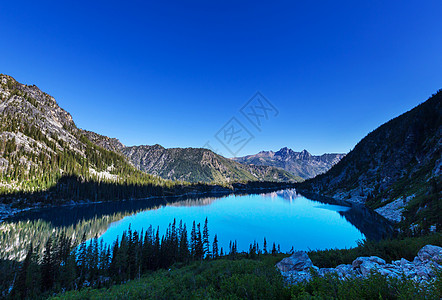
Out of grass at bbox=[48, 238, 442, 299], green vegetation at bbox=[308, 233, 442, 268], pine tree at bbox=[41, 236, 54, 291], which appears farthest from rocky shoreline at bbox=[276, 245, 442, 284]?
pine tree at bbox=[41, 236, 54, 291]

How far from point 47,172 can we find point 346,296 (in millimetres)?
216861

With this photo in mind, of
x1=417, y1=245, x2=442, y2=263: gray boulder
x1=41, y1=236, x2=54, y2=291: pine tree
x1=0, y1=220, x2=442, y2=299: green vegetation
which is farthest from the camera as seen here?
x1=41, y1=236, x2=54, y2=291: pine tree

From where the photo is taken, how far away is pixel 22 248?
63.5 meters

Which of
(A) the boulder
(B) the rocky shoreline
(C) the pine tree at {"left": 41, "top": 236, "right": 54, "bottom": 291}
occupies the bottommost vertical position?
(C) the pine tree at {"left": 41, "top": 236, "right": 54, "bottom": 291}

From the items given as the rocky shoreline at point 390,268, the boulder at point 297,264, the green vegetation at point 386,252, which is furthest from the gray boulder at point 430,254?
the boulder at point 297,264

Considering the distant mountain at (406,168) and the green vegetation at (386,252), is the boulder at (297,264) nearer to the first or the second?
the green vegetation at (386,252)

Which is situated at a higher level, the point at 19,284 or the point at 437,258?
the point at 437,258

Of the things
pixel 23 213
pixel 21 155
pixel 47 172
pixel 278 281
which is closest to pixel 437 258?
pixel 278 281

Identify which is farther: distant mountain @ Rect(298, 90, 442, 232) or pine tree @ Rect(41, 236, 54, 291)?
distant mountain @ Rect(298, 90, 442, 232)

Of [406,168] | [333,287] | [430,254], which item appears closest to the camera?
[333,287]

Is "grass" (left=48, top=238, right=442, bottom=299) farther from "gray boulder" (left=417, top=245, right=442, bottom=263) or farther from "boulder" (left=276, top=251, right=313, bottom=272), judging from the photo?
"gray boulder" (left=417, top=245, right=442, bottom=263)

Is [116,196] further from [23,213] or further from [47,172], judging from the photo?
[23,213]

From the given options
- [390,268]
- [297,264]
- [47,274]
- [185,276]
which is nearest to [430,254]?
[390,268]

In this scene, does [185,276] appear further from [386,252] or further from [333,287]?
[386,252]
